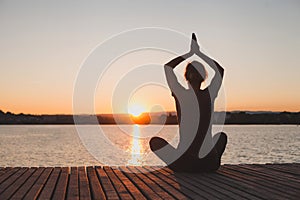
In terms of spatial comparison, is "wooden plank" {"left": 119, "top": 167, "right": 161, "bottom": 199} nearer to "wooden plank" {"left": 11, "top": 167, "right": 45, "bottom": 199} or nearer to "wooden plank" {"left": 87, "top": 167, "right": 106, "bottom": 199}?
"wooden plank" {"left": 87, "top": 167, "right": 106, "bottom": 199}

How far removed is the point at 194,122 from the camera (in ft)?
25.7

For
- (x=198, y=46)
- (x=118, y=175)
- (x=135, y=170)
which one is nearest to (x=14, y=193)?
(x=118, y=175)


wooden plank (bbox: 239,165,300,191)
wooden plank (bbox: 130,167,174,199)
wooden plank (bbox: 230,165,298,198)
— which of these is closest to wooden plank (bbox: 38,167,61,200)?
wooden plank (bbox: 130,167,174,199)

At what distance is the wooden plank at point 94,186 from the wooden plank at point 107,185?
0.06 m

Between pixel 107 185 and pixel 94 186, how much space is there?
0.20 metres

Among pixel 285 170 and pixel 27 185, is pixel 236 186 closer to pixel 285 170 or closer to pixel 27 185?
pixel 285 170

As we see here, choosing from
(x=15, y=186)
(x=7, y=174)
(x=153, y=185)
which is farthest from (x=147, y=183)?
(x=7, y=174)

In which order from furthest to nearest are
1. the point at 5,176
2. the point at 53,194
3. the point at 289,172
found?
the point at 289,172 → the point at 5,176 → the point at 53,194

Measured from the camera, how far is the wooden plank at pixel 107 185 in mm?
5664

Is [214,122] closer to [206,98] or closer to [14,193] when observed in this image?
[206,98]

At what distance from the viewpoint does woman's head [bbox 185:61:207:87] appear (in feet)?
25.1

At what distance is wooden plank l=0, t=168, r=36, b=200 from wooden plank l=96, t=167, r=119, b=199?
3.98 ft

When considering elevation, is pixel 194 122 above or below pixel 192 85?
below

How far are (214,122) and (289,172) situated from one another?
5.31ft
